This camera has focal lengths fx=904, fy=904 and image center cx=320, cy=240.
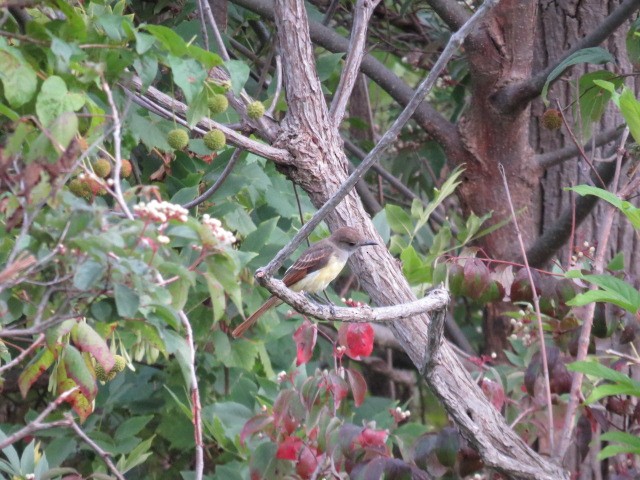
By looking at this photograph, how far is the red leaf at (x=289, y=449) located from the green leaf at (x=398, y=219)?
1.19m

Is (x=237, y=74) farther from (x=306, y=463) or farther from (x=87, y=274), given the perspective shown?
(x=306, y=463)

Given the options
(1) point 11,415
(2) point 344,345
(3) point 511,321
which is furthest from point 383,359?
(2) point 344,345

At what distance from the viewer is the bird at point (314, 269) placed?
3748mm

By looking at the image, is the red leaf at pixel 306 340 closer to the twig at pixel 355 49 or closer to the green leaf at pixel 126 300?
the twig at pixel 355 49

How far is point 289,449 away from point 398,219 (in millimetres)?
1260

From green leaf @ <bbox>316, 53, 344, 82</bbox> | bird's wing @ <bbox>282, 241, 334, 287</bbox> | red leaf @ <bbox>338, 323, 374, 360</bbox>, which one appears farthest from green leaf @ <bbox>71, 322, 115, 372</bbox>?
green leaf @ <bbox>316, 53, 344, 82</bbox>

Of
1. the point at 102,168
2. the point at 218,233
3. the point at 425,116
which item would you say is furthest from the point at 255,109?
the point at 425,116

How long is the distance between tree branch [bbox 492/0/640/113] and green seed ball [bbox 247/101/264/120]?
143 cm

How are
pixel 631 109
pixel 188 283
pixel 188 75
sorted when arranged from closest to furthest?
pixel 188 283 < pixel 188 75 < pixel 631 109

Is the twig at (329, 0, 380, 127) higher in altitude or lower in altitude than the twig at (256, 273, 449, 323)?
higher

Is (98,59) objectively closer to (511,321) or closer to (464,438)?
(464,438)

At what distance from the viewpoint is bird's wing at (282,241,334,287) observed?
13.1 ft

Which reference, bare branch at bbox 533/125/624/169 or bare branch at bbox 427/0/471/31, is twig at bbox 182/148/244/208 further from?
bare branch at bbox 533/125/624/169

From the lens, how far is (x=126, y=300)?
6.31ft
